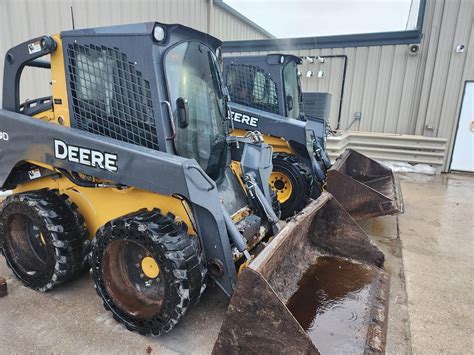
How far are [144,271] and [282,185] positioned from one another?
9.51 feet

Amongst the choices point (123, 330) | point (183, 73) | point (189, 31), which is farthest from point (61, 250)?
point (189, 31)

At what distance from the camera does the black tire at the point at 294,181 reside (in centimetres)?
461

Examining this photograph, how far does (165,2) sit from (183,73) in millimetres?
6552

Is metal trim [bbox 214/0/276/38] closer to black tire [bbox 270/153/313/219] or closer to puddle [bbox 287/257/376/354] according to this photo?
black tire [bbox 270/153/313/219]

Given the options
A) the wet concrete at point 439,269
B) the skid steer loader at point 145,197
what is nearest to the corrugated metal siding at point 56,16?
the skid steer loader at point 145,197

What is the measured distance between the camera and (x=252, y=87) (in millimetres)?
5031

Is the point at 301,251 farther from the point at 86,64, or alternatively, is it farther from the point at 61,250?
the point at 86,64

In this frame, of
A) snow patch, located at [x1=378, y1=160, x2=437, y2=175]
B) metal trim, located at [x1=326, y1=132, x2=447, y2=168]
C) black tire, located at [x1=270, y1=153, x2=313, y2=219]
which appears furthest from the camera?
snow patch, located at [x1=378, y1=160, x2=437, y2=175]

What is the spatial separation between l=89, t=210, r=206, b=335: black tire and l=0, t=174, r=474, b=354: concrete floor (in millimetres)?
182

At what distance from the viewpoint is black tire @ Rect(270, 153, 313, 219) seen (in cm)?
461

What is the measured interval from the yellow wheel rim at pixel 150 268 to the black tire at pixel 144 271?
10 mm

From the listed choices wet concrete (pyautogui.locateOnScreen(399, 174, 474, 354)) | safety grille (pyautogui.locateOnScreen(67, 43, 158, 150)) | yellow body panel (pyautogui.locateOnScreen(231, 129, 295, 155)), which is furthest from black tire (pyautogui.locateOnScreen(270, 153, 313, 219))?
safety grille (pyautogui.locateOnScreen(67, 43, 158, 150))

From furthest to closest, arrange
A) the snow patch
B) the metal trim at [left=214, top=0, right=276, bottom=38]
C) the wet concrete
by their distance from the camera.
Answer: the metal trim at [left=214, top=0, right=276, bottom=38]
the snow patch
the wet concrete

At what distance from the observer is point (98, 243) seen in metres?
2.27
